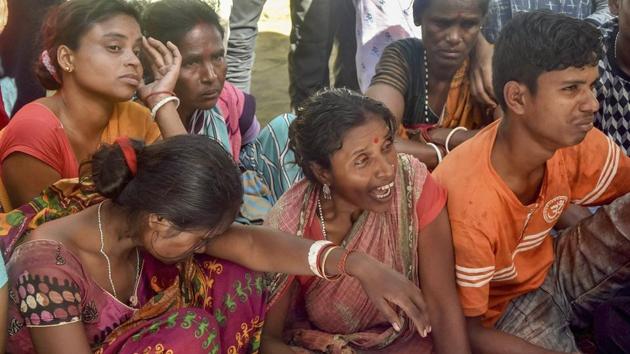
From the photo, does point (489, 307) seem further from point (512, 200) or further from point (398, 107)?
point (398, 107)

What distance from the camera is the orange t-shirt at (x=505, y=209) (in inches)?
94.5

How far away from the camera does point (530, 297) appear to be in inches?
106

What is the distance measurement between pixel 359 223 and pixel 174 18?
1.10 m

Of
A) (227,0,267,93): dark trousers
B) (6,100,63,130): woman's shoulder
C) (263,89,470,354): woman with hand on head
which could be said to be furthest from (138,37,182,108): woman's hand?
(227,0,267,93): dark trousers

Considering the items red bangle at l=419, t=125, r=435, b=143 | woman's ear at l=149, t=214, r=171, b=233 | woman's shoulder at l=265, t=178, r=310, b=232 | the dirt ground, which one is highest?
woman's ear at l=149, t=214, r=171, b=233

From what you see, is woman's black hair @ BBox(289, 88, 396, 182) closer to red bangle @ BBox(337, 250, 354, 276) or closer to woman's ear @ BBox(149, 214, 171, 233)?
red bangle @ BBox(337, 250, 354, 276)

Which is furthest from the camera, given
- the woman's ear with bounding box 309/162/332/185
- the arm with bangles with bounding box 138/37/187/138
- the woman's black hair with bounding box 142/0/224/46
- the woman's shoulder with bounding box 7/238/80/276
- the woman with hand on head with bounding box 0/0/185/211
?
the woman's black hair with bounding box 142/0/224/46

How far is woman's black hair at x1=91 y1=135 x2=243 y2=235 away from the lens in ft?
6.66

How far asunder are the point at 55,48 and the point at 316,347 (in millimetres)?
1276

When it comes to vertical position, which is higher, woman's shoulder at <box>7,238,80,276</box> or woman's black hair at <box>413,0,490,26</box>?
woman's black hair at <box>413,0,490,26</box>

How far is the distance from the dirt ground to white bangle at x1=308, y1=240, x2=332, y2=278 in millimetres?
2929

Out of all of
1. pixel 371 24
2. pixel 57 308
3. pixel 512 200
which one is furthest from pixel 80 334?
pixel 371 24

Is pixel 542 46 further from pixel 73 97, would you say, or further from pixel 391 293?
pixel 73 97

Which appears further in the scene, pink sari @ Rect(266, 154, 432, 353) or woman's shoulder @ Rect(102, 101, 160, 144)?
woman's shoulder @ Rect(102, 101, 160, 144)
